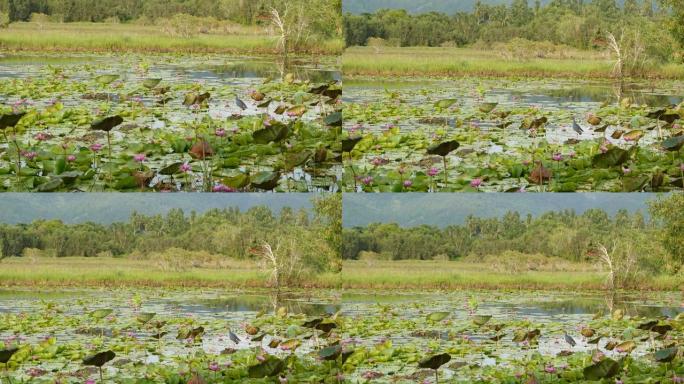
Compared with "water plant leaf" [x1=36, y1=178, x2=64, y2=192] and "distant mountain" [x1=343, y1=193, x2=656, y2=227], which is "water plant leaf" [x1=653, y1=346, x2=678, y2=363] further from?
"water plant leaf" [x1=36, y1=178, x2=64, y2=192]

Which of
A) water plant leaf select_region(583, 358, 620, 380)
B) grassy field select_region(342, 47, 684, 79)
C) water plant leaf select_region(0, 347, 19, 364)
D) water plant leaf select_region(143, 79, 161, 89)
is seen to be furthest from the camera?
grassy field select_region(342, 47, 684, 79)

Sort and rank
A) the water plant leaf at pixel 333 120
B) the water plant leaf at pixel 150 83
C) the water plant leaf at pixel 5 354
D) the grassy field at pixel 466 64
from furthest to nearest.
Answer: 1. the grassy field at pixel 466 64
2. the water plant leaf at pixel 150 83
3. the water plant leaf at pixel 333 120
4. the water plant leaf at pixel 5 354

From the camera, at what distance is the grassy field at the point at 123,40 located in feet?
33.6

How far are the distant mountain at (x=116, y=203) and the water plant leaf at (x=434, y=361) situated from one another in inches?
57.5

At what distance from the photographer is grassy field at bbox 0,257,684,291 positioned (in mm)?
9633

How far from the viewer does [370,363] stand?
9.30 metres

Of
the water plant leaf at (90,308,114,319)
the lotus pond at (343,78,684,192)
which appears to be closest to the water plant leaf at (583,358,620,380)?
the lotus pond at (343,78,684,192)

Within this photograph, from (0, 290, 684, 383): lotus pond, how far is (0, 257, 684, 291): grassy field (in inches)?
3.2

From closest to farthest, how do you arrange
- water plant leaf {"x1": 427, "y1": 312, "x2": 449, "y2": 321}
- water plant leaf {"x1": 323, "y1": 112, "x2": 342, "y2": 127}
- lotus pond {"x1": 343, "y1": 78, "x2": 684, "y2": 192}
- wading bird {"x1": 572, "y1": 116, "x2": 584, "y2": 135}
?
lotus pond {"x1": 343, "y1": 78, "x2": 684, "y2": 192} → water plant leaf {"x1": 427, "y1": 312, "x2": 449, "y2": 321} → water plant leaf {"x1": 323, "y1": 112, "x2": 342, "y2": 127} → wading bird {"x1": 572, "y1": 116, "x2": 584, "y2": 135}

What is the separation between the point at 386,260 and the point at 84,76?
2928mm

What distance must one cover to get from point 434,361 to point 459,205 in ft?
4.02

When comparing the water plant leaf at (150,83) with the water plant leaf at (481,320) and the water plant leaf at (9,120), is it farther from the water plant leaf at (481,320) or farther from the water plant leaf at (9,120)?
the water plant leaf at (481,320)

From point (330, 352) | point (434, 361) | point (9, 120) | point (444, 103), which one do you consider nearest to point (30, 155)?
point (9, 120)

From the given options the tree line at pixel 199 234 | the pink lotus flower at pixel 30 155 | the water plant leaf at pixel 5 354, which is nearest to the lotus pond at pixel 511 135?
the tree line at pixel 199 234
